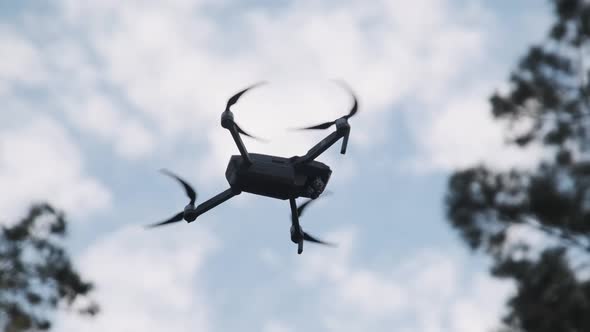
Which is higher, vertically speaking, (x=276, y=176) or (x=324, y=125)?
(x=324, y=125)

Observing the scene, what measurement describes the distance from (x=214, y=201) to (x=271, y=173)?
1.38ft

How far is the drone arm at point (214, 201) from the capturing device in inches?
150

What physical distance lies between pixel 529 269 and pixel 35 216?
14588mm

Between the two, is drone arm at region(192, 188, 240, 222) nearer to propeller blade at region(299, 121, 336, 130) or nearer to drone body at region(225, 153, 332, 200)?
drone body at region(225, 153, 332, 200)

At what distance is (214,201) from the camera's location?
3855 millimetres

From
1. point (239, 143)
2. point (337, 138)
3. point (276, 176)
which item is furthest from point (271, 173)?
point (337, 138)

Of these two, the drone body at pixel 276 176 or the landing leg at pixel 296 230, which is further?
the landing leg at pixel 296 230

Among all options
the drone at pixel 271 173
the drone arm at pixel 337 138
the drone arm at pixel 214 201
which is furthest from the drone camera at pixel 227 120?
the drone arm at pixel 337 138

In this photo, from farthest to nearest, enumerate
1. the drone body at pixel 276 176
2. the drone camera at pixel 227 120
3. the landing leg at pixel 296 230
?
the landing leg at pixel 296 230 < the drone body at pixel 276 176 < the drone camera at pixel 227 120

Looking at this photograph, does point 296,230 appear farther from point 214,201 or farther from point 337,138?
point 337,138

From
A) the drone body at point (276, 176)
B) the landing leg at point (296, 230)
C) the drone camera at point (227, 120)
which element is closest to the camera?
the drone camera at point (227, 120)

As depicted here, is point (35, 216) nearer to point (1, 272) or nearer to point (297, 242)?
point (1, 272)

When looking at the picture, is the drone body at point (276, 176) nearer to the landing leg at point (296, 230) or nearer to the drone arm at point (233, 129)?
the drone arm at point (233, 129)

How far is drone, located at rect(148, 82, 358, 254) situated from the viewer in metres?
3.70
